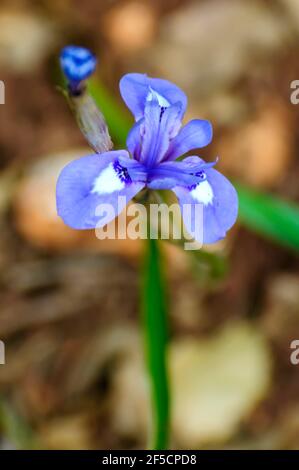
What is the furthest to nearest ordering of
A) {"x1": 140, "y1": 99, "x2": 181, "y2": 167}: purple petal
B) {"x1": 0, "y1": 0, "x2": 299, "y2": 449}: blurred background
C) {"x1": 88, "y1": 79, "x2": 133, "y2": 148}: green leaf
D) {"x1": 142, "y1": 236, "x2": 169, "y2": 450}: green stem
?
{"x1": 0, "y1": 0, "x2": 299, "y2": 449}: blurred background < {"x1": 88, "y1": 79, "x2": 133, "y2": 148}: green leaf < {"x1": 142, "y1": 236, "x2": 169, "y2": 450}: green stem < {"x1": 140, "y1": 99, "x2": 181, "y2": 167}: purple petal

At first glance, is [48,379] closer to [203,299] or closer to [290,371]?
[203,299]

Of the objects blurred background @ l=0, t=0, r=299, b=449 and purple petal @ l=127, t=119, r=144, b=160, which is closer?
purple petal @ l=127, t=119, r=144, b=160

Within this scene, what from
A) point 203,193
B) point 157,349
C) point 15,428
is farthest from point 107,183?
point 15,428

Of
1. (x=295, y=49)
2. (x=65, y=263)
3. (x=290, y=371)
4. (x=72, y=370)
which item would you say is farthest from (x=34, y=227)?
(x=295, y=49)

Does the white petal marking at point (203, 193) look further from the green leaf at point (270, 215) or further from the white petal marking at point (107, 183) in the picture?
the green leaf at point (270, 215)

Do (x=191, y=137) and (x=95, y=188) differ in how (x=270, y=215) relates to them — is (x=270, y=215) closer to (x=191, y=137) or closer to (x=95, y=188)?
(x=191, y=137)

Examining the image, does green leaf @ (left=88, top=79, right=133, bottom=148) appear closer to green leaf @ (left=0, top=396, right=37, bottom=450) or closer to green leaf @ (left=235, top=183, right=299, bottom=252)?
green leaf @ (left=235, top=183, right=299, bottom=252)

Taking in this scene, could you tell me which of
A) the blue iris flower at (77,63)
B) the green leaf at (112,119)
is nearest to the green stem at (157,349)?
the blue iris flower at (77,63)

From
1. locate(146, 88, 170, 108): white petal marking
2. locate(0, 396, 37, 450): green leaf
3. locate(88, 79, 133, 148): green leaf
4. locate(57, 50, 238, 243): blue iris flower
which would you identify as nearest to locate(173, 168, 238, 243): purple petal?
locate(57, 50, 238, 243): blue iris flower
